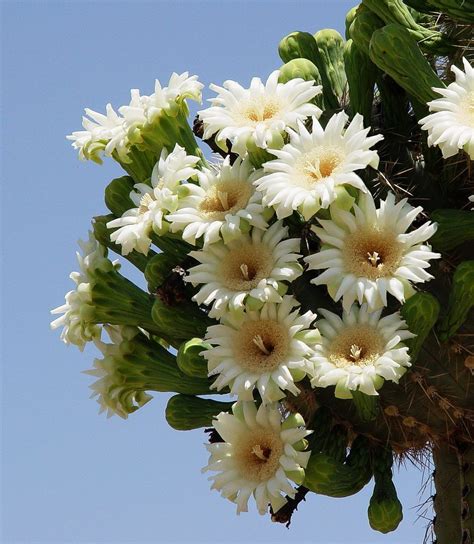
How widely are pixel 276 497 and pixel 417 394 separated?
29.9 inches

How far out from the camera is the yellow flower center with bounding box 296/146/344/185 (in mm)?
5105

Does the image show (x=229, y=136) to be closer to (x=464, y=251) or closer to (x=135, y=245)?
(x=135, y=245)

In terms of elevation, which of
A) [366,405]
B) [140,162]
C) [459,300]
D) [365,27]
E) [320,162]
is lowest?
[366,405]

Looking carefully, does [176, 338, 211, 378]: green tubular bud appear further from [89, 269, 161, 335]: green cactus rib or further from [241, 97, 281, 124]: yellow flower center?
[241, 97, 281, 124]: yellow flower center

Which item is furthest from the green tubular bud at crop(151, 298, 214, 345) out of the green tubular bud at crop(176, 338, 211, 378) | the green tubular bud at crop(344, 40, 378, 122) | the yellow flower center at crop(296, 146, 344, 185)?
the green tubular bud at crop(344, 40, 378, 122)

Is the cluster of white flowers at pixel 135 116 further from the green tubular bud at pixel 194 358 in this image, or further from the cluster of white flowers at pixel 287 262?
the green tubular bud at pixel 194 358

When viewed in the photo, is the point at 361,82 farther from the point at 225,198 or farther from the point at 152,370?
the point at 152,370

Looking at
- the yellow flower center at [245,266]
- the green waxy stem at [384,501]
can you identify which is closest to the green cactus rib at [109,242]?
the yellow flower center at [245,266]

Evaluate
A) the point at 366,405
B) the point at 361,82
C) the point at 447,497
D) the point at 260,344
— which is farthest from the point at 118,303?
the point at 447,497

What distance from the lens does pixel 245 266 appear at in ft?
16.7

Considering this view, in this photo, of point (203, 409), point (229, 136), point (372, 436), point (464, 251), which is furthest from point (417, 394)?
point (229, 136)

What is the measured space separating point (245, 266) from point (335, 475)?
939mm

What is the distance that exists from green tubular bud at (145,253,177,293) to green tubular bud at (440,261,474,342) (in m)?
1.26

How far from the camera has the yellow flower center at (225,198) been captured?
5234 mm
